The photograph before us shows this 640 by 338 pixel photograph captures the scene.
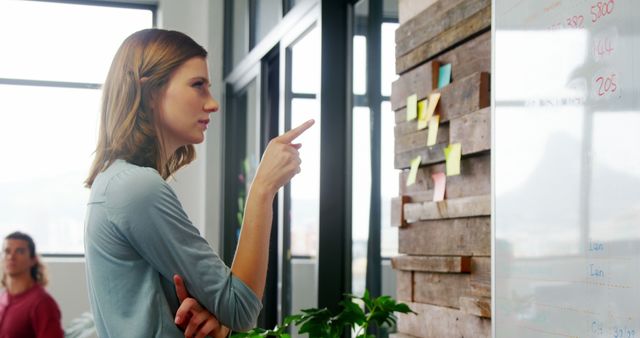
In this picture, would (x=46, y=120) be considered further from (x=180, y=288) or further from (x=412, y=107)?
(x=180, y=288)

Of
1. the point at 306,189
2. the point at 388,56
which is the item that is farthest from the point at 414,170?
the point at 306,189

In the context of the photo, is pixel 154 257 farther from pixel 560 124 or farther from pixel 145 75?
pixel 560 124

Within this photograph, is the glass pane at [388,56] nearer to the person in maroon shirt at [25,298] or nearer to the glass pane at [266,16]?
the glass pane at [266,16]

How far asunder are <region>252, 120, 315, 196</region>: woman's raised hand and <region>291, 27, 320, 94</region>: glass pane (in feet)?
6.52

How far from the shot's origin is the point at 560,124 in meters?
1.61

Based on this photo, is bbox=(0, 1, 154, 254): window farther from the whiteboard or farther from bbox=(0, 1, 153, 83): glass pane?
the whiteboard

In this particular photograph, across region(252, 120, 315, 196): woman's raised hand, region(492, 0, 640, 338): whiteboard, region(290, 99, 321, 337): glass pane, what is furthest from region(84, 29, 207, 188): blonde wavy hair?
region(290, 99, 321, 337): glass pane

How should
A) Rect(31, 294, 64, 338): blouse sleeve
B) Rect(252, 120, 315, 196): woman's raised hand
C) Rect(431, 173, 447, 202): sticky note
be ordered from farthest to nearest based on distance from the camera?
Rect(31, 294, 64, 338): blouse sleeve
Rect(431, 173, 447, 202): sticky note
Rect(252, 120, 315, 196): woman's raised hand

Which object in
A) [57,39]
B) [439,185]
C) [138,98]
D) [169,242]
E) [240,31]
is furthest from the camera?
[57,39]

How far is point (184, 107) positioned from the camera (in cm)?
136

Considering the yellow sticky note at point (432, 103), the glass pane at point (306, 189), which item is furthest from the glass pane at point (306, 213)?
→ the yellow sticky note at point (432, 103)

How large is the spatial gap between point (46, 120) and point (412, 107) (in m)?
4.22

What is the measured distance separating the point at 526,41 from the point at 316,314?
0.74 meters

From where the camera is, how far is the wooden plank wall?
2160 mm
